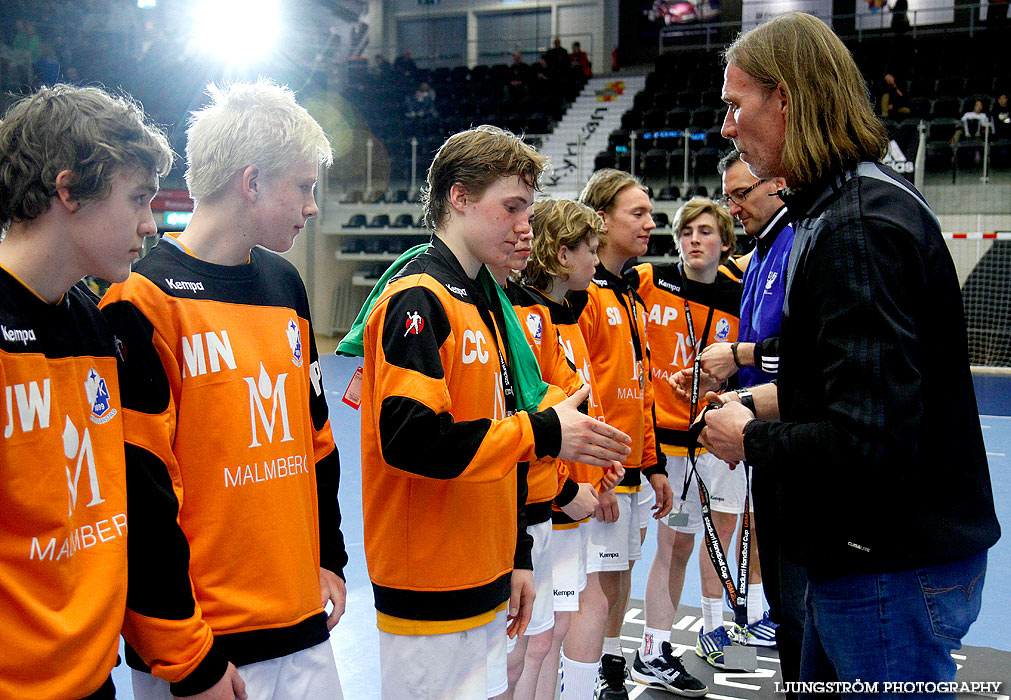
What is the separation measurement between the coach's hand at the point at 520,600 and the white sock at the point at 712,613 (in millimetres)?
1902

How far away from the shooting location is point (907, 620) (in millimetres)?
1457

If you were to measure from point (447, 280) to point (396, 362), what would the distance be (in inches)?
11.4

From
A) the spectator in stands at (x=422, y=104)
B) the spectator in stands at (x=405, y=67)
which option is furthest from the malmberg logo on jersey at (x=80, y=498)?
the spectator in stands at (x=405, y=67)

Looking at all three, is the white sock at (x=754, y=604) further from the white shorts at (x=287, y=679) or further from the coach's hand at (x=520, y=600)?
the white shorts at (x=287, y=679)

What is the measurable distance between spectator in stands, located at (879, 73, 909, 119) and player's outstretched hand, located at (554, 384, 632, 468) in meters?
12.7

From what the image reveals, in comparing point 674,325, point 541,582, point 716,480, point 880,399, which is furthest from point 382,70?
point 880,399

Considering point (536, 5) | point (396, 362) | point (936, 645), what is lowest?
point (936, 645)

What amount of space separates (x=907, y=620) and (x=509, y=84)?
17264 mm

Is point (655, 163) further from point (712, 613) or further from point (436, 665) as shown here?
point (436, 665)

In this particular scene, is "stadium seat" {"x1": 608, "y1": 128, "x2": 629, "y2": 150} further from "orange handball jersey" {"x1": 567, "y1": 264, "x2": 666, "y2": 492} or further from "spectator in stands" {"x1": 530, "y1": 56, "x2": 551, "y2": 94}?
"orange handball jersey" {"x1": 567, "y1": 264, "x2": 666, "y2": 492}

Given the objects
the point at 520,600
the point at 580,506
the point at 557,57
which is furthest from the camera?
the point at 557,57

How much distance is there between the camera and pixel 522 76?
17922 millimetres

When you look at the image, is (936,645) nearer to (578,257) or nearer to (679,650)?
(578,257)

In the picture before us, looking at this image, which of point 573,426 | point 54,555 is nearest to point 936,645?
point 573,426
